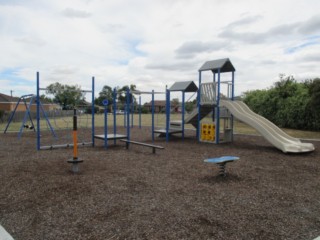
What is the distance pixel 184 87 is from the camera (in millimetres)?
12000

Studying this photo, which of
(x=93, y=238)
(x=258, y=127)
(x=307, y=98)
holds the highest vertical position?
(x=307, y=98)

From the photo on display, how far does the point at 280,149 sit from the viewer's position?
856 cm

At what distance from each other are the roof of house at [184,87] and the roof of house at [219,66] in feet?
2.77

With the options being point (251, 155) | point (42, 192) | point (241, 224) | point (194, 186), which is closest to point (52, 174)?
point (42, 192)

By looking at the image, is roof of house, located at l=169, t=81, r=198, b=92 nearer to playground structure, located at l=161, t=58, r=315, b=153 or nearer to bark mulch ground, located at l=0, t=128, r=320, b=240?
playground structure, located at l=161, t=58, r=315, b=153

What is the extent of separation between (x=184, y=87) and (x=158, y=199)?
27.6 ft

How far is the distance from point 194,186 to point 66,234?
2.46 m

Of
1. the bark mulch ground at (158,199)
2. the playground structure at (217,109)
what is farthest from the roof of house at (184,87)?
the bark mulch ground at (158,199)

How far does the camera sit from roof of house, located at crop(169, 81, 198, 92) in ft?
39.4

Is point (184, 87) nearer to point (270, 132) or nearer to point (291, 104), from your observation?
point (270, 132)

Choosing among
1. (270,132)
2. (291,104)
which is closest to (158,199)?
(270,132)

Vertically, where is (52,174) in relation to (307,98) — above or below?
below

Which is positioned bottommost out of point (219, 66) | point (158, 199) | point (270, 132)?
point (158, 199)

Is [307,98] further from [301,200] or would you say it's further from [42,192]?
[42,192]
